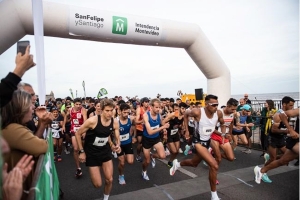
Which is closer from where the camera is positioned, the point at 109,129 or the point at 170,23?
the point at 109,129

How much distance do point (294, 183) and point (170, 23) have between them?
5137 millimetres

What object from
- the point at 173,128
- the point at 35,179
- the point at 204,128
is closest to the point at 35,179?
the point at 35,179

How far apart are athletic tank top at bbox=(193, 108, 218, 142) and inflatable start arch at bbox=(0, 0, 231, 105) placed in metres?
3.23

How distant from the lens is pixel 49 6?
5062 millimetres

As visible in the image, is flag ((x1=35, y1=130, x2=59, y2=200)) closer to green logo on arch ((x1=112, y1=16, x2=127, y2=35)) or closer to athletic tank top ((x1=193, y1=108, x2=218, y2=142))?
athletic tank top ((x1=193, y1=108, x2=218, y2=142))

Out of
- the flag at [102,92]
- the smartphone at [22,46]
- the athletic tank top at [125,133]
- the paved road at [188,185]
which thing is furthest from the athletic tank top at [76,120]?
the flag at [102,92]

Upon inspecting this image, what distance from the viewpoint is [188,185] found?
4.34 metres

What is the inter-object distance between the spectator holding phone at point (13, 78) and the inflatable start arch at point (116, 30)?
371 centimetres

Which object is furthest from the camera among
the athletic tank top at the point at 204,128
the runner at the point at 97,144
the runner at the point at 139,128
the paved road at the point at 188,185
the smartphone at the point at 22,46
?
the runner at the point at 139,128

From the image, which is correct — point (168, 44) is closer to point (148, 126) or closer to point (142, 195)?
point (148, 126)

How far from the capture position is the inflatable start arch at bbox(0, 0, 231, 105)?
15.4ft

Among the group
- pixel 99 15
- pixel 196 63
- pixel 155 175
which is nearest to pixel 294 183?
pixel 155 175

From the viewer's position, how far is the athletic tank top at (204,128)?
4130mm

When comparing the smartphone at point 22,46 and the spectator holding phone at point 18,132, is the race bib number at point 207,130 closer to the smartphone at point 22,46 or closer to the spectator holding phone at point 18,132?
the spectator holding phone at point 18,132
